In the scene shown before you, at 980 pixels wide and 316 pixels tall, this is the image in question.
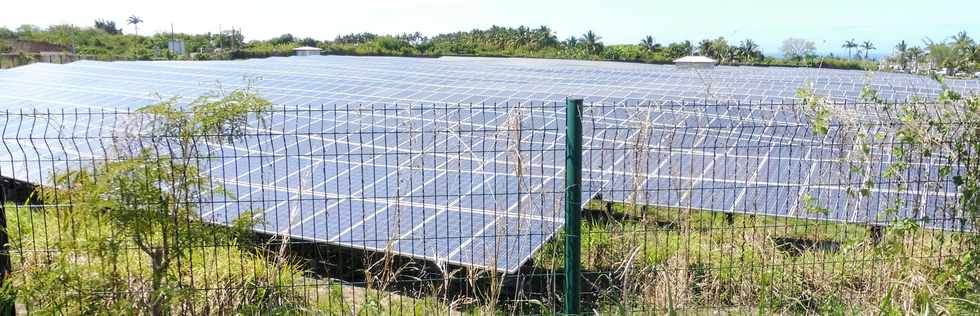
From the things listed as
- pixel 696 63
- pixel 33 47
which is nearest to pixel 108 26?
pixel 33 47

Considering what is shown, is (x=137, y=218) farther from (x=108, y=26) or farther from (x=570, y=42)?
(x=108, y=26)

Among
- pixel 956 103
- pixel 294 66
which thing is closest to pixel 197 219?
pixel 956 103

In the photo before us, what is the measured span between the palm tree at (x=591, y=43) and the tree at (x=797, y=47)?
39005 millimetres

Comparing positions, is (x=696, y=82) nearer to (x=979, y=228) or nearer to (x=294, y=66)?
(x=294, y=66)

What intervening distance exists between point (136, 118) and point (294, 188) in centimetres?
428

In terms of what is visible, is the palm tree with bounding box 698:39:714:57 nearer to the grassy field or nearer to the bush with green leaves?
the grassy field

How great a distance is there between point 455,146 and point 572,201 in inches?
226

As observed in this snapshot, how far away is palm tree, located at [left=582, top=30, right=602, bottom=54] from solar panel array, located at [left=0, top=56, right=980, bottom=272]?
25.0m

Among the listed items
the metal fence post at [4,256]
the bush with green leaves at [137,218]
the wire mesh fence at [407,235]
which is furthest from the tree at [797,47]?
the metal fence post at [4,256]

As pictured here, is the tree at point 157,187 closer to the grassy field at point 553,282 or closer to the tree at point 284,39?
the grassy field at point 553,282

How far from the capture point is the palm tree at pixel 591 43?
2036 inches

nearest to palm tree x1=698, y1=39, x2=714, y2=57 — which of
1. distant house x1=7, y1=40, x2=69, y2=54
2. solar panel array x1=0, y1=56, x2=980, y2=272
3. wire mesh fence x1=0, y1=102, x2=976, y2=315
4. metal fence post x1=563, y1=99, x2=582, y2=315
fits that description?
solar panel array x1=0, y1=56, x2=980, y2=272

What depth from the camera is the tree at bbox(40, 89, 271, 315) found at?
461cm

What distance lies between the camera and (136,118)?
15.5 feet
